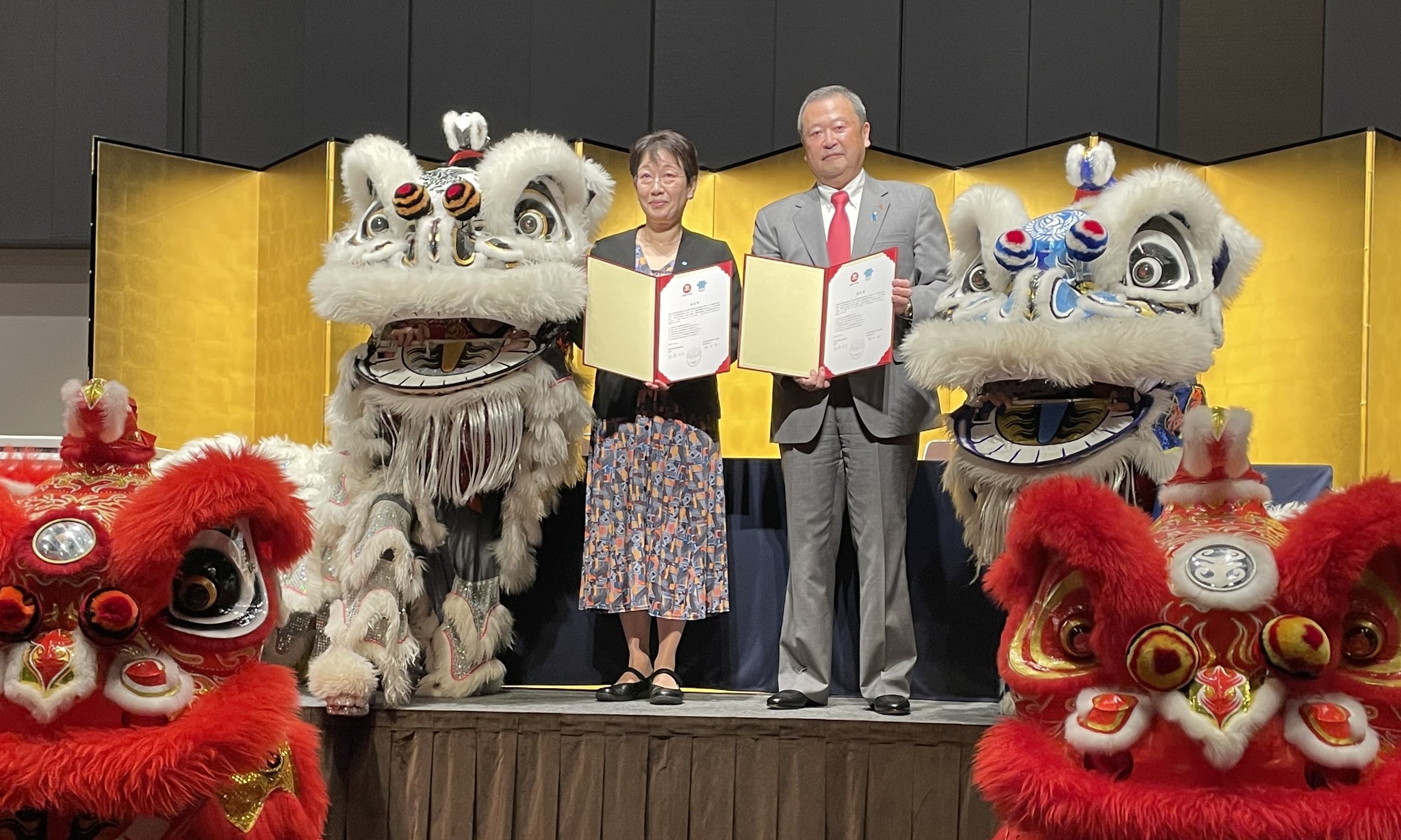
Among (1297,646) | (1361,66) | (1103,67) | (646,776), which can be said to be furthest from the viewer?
(1103,67)

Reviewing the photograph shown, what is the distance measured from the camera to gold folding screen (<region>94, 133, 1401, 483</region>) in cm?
495

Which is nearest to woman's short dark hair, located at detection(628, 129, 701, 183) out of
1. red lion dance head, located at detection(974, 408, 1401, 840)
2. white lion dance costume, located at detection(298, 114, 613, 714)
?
white lion dance costume, located at detection(298, 114, 613, 714)

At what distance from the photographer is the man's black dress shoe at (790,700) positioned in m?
3.67

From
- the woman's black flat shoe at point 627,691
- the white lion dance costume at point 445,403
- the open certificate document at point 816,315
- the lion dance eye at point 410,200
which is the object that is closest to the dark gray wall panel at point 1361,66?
the open certificate document at point 816,315

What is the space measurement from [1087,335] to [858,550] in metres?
0.90

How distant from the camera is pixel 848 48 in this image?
5.88 metres

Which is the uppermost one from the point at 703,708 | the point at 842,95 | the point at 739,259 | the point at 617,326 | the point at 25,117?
the point at 25,117

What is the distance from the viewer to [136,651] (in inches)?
86.0

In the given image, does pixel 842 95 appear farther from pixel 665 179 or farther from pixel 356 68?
pixel 356 68

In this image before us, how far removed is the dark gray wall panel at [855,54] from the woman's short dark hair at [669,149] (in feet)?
6.82

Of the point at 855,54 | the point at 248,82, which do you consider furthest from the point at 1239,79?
the point at 248,82

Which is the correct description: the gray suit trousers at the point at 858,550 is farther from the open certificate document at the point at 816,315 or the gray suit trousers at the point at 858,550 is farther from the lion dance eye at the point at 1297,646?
→ the lion dance eye at the point at 1297,646

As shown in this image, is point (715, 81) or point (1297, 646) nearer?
point (1297, 646)

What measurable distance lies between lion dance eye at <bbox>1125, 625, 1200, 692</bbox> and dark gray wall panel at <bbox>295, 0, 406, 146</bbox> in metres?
4.48
